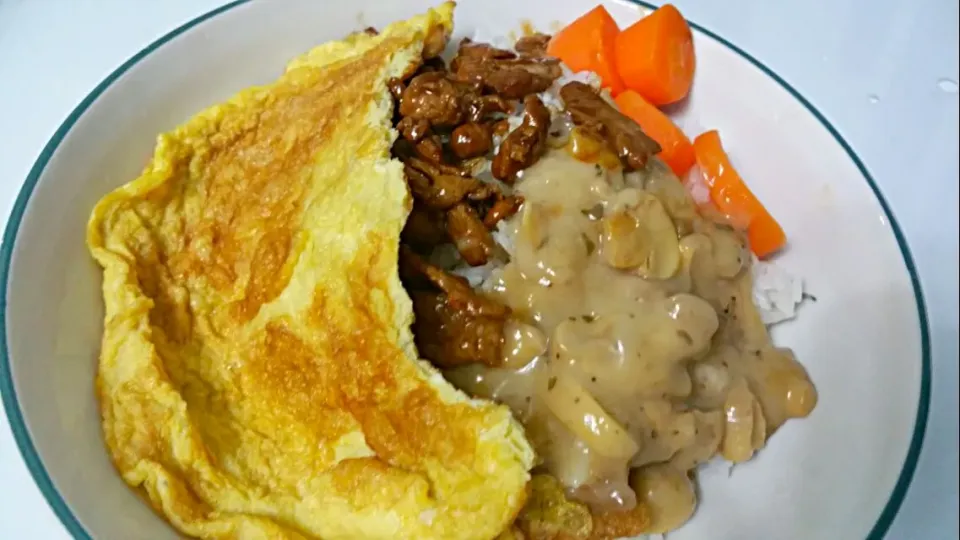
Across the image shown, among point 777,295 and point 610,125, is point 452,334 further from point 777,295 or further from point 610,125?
point 777,295

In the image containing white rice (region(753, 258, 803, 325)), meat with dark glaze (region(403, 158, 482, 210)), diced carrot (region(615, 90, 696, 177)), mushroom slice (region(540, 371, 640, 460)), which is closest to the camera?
mushroom slice (region(540, 371, 640, 460))

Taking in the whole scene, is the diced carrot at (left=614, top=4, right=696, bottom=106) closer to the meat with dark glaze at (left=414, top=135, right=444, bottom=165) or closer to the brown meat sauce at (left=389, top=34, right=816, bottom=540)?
the brown meat sauce at (left=389, top=34, right=816, bottom=540)

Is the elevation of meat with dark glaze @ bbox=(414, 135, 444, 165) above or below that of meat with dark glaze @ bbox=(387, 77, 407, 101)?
below

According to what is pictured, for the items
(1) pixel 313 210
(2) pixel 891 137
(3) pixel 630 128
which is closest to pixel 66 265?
(1) pixel 313 210

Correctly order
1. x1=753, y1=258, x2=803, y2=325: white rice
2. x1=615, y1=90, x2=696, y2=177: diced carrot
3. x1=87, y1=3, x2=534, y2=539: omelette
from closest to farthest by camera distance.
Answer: x1=87, y1=3, x2=534, y2=539: omelette
x1=753, y1=258, x2=803, y2=325: white rice
x1=615, y1=90, x2=696, y2=177: diced carrot

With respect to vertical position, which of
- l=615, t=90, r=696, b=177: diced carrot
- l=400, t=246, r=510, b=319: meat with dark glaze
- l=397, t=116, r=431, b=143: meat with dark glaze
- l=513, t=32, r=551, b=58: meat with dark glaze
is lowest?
l=615, t=90, r=696, b=177: diced carrot

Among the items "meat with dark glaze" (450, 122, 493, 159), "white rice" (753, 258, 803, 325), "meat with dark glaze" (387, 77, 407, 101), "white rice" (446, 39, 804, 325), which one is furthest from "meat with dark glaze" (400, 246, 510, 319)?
"white rice" (753, 258, 803, 325)
